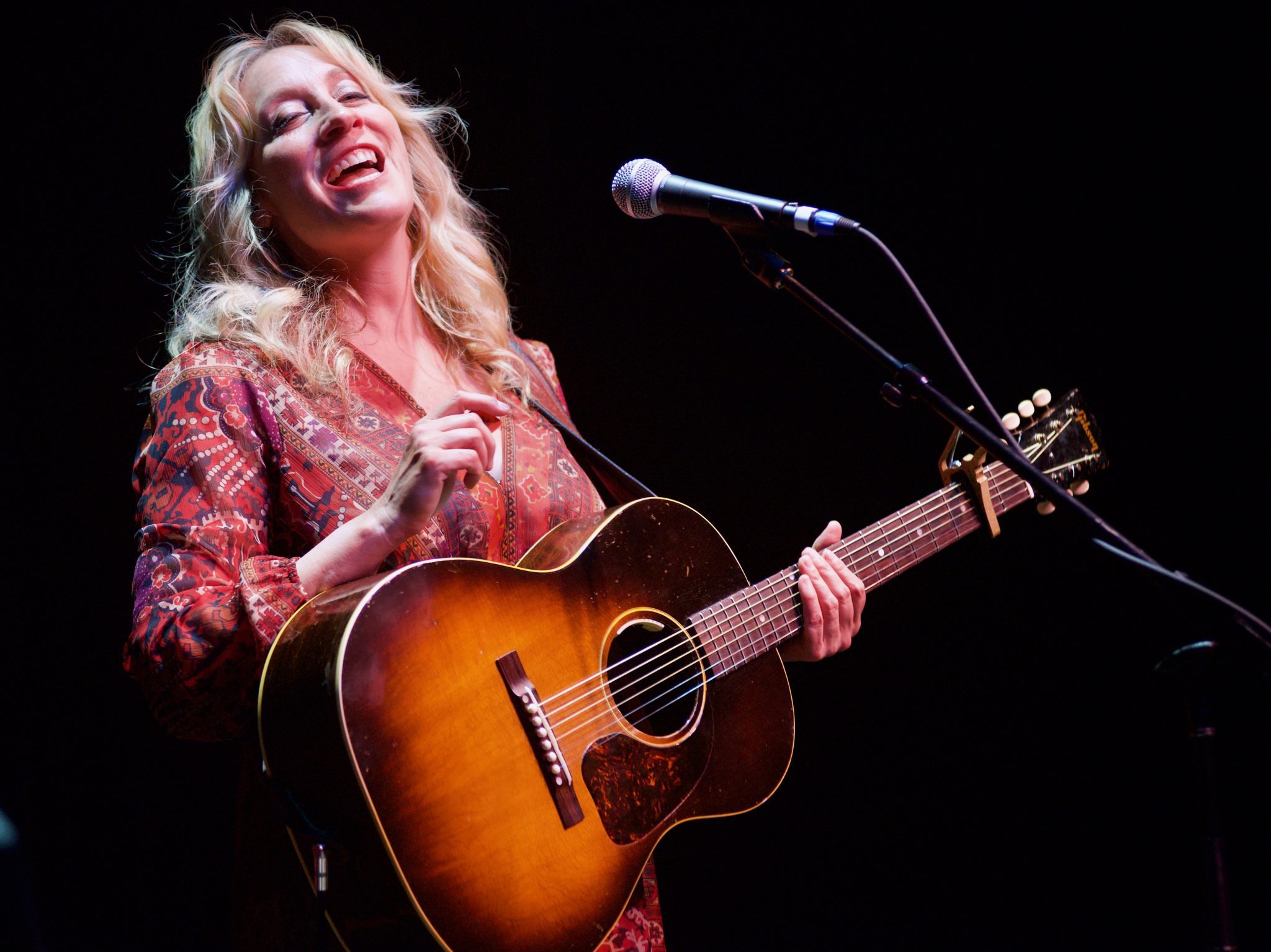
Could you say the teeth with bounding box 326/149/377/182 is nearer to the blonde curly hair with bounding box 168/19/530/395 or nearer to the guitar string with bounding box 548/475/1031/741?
the blonde curly hair with bounding box 168/19/530/395

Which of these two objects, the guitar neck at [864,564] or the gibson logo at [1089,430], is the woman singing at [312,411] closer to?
the guitar neck at [864,564]

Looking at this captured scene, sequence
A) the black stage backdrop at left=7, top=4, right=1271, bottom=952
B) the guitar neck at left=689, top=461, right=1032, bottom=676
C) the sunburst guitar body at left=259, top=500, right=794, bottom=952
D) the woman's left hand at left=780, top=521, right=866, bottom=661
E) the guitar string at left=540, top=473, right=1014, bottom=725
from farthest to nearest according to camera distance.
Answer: the black stage backdrop at left=7, top=4, right=1271, bottom=952 → the woman's left hand at left=780, top=521, right=866, bottom=661 → the guitar neck at left=689, top=461, right=1032, bottom=676 → the guitar string at left=540, top=473, right=1014, bottom=725 → the sunburst guitar body at left=259, top=500, right=794, bottom=952

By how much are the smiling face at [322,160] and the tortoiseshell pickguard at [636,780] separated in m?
1.07

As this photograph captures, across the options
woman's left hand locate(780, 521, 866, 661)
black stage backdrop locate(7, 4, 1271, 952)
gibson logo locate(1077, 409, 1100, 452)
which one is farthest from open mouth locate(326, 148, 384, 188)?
gibson logo locate(1077, 409, 1100, 452)

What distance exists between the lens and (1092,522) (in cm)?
128

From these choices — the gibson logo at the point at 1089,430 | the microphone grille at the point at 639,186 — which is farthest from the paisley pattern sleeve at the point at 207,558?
the gibson logo at the point at 1089,430

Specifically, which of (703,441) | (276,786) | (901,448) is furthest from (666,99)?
(276,786)

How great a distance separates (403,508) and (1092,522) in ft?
3.14

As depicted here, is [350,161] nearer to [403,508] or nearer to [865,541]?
[403,508]

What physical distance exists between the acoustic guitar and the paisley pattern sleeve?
9 cm

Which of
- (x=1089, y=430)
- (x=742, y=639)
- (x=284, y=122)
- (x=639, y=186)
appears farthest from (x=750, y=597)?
(x=284, y=122)

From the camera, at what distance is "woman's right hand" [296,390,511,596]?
55.8 inches

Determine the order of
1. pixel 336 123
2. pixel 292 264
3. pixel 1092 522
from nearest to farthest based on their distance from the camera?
pixel 1092 522
pixel 336 123
pixel 292 264

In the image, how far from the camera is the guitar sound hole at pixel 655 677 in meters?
1.57
